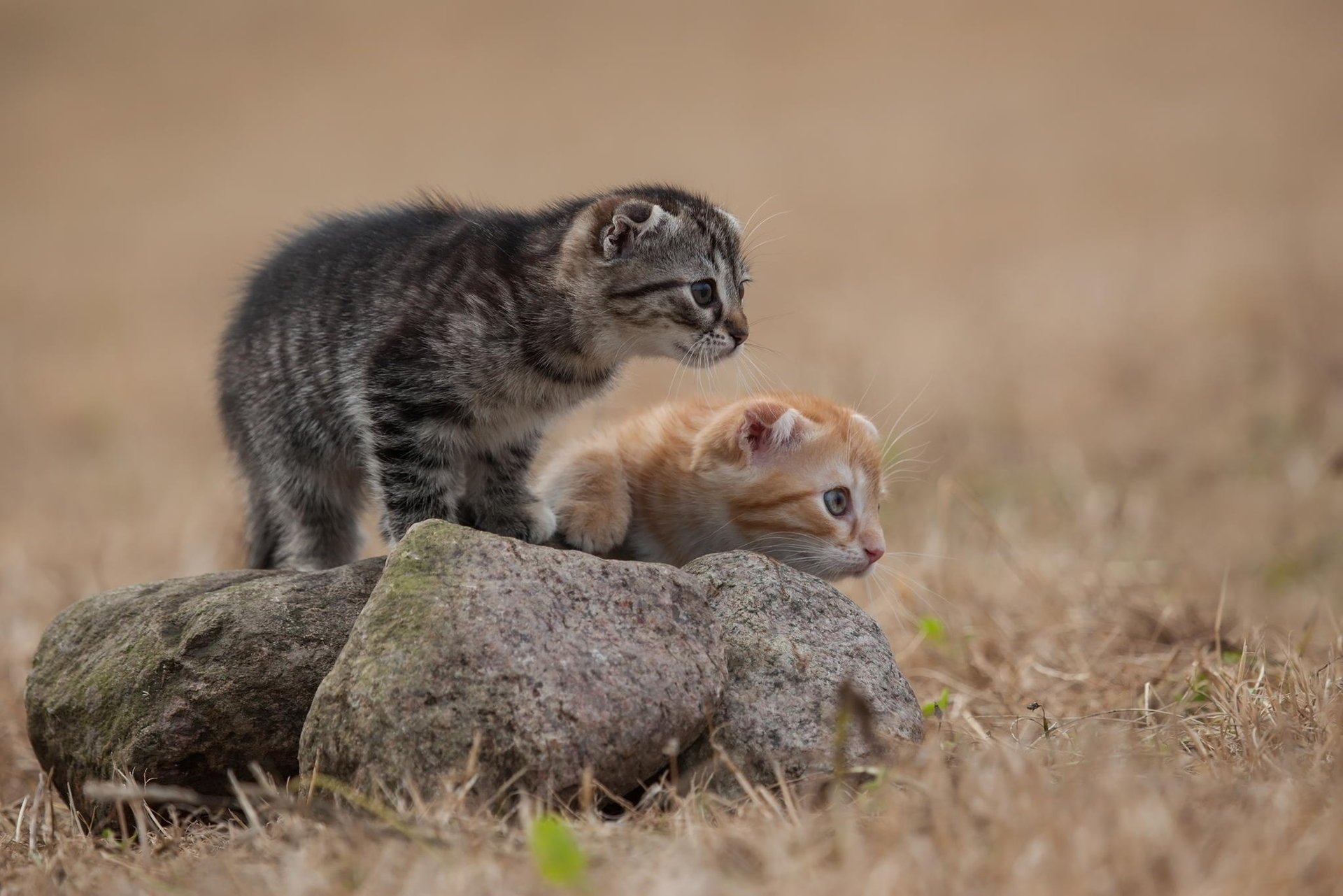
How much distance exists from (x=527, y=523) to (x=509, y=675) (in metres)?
1.15

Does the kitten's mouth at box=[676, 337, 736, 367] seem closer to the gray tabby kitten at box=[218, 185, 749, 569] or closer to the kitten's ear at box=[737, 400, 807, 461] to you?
the gray tabby kitten at box=[218, 185, 749, 569]

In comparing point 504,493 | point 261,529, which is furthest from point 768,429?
point 261,529

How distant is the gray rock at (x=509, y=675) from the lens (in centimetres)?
238

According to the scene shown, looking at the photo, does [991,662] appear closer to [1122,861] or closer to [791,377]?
[1122,861]

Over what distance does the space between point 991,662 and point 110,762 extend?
8.98ft

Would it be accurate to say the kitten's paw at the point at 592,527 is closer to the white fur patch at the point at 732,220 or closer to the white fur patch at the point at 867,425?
the white fur patch at the point at 867,425

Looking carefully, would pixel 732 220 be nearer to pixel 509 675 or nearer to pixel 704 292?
pixel 704 292

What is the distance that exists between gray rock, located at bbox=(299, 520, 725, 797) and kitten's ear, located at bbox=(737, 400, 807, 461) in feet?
2.25

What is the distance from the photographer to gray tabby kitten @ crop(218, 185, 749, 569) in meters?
3.45

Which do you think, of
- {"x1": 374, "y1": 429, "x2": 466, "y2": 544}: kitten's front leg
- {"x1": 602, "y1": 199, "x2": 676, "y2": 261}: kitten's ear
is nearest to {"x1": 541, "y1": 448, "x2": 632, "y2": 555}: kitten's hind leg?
{"x1": 374, "y1": 429, "x2": 466, "y2": 544}: kitten's front leg

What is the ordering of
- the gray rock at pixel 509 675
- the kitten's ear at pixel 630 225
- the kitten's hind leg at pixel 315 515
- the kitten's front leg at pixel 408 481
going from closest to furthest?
1. the gray rock at pixel 509 675
2. the kitten's front leg at pixel 408 481
3. the kitten's ear at pixel 630 225
4. the kitten's hind leg at pixel 315 515

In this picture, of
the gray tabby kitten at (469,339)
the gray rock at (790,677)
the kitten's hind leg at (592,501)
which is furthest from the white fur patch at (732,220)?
the gray rock at (790,677)

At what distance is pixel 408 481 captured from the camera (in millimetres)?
3451

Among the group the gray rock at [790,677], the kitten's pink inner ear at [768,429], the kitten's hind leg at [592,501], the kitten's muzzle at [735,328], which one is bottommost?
the gray rock at [790,677]
